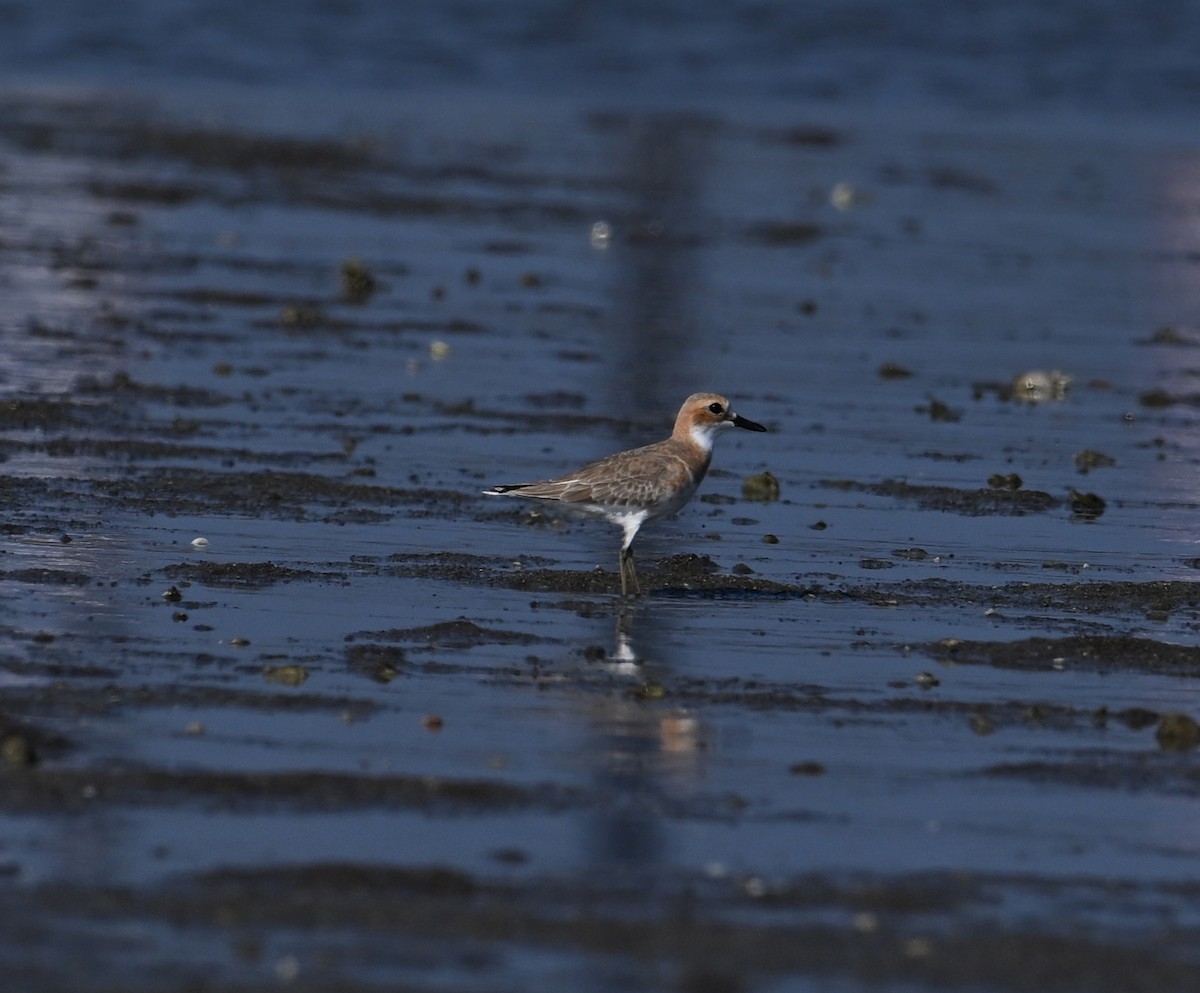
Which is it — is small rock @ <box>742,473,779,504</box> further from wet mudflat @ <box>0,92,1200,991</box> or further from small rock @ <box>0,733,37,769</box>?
small rock @ <box>0,733,37,769</box>

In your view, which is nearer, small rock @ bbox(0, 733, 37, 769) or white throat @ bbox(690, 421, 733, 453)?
small rock @ bbox(0, 733, 37, 769)

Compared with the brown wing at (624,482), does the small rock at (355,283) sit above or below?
above

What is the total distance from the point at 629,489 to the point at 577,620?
0.93 meters

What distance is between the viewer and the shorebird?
10484mm

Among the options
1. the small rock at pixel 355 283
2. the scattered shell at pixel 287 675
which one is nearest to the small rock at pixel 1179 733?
the scattered shell at pixel 287 675

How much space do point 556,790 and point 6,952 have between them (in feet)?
6.93

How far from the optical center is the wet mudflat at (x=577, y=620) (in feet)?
20.4

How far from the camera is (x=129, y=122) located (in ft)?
102

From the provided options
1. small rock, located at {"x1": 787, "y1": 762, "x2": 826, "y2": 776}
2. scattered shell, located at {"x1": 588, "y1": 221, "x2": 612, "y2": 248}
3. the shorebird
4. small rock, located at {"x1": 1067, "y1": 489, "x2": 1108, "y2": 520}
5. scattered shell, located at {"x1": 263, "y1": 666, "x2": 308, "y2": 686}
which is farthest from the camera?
scattered shell, located at {"x1": 588, "y1": 221, "x2": 612, "y2": 248}

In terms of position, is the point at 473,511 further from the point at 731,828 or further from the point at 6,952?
the point at 6,952

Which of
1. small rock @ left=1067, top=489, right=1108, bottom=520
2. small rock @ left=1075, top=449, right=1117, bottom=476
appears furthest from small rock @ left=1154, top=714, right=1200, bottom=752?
small rock @ left=1075, top=449, right=1117, bottom=476

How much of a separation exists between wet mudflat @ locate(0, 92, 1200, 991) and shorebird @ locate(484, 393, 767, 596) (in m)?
0.32

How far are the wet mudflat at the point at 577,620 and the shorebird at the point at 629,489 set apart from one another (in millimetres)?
322

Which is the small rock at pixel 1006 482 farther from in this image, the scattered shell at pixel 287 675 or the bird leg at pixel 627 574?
the scattered shell at pixel 287 675
